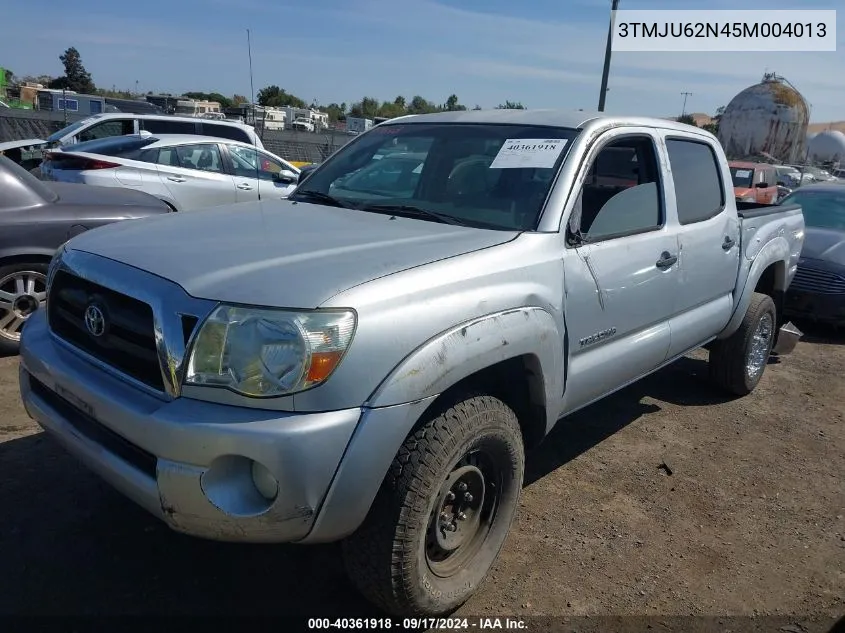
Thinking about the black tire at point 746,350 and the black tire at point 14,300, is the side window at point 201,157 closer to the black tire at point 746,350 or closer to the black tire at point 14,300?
the black tire at point 14,300

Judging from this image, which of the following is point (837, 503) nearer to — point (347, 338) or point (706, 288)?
point (706, 288)

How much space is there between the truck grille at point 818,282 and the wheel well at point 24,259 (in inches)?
272

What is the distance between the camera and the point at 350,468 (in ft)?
7.07

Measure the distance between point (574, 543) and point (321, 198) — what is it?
2114 millimetres

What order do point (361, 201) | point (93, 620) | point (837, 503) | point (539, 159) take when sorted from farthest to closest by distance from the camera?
point (837, 503) < point (361, 201) < point (539, 159) < point (93, 620)

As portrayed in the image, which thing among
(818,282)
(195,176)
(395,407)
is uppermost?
(395,407)

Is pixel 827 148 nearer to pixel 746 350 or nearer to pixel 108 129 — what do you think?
pixel 108 129

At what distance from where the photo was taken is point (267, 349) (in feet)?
7.06

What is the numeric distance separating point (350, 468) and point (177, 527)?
22.9 inches

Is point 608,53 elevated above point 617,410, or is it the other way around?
point 608,53

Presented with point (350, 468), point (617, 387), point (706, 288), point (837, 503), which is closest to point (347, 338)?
point (350, 468)

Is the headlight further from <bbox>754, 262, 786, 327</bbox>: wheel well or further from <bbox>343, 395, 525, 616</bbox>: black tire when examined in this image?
<bbox>754, 262, 786, 327</bbox>: wheel well

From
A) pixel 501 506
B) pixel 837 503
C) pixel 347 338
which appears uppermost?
pixel 347 338

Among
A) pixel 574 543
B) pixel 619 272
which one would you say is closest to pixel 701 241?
pixel 619 272
